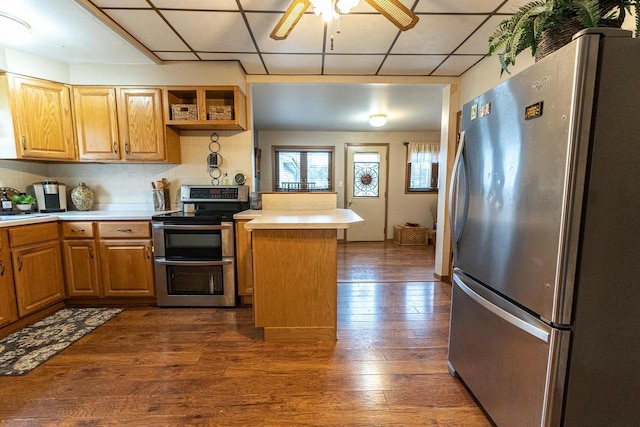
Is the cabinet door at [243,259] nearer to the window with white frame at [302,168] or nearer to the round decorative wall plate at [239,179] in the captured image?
the round decorative wall plate at [239,179]

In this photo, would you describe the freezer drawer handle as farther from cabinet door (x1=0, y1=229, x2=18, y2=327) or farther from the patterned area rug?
cabinet door (x1=0, y1=229, x2=18, y2=327)

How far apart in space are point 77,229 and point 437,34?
3457 mm

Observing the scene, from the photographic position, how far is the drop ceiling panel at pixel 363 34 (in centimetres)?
198

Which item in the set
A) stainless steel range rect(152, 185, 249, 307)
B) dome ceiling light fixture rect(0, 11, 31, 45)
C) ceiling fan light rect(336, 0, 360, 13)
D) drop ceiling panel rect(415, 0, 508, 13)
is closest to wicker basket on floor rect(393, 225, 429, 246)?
stainless steel range rect(152, 185, 249, 307)

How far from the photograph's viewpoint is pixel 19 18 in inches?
73.9

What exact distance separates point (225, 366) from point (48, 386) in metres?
0.97

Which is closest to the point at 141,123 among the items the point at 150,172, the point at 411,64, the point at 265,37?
the point at 150,172

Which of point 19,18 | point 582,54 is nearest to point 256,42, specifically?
point 19,18

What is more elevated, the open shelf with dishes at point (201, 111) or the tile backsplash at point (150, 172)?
the open shelf with dishes at point (201, 111)

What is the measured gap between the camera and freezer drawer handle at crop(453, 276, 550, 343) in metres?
0.99

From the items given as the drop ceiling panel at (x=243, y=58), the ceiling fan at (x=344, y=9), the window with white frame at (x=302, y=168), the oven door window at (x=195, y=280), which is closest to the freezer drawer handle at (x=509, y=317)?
the ceiling fan at (x=344, y=9)

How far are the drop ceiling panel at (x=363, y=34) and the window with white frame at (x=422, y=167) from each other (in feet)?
11.5

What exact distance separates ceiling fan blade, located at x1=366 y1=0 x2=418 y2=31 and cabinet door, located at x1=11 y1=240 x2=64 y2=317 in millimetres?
3018

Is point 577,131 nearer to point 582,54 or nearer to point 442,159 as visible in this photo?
point 582,54
